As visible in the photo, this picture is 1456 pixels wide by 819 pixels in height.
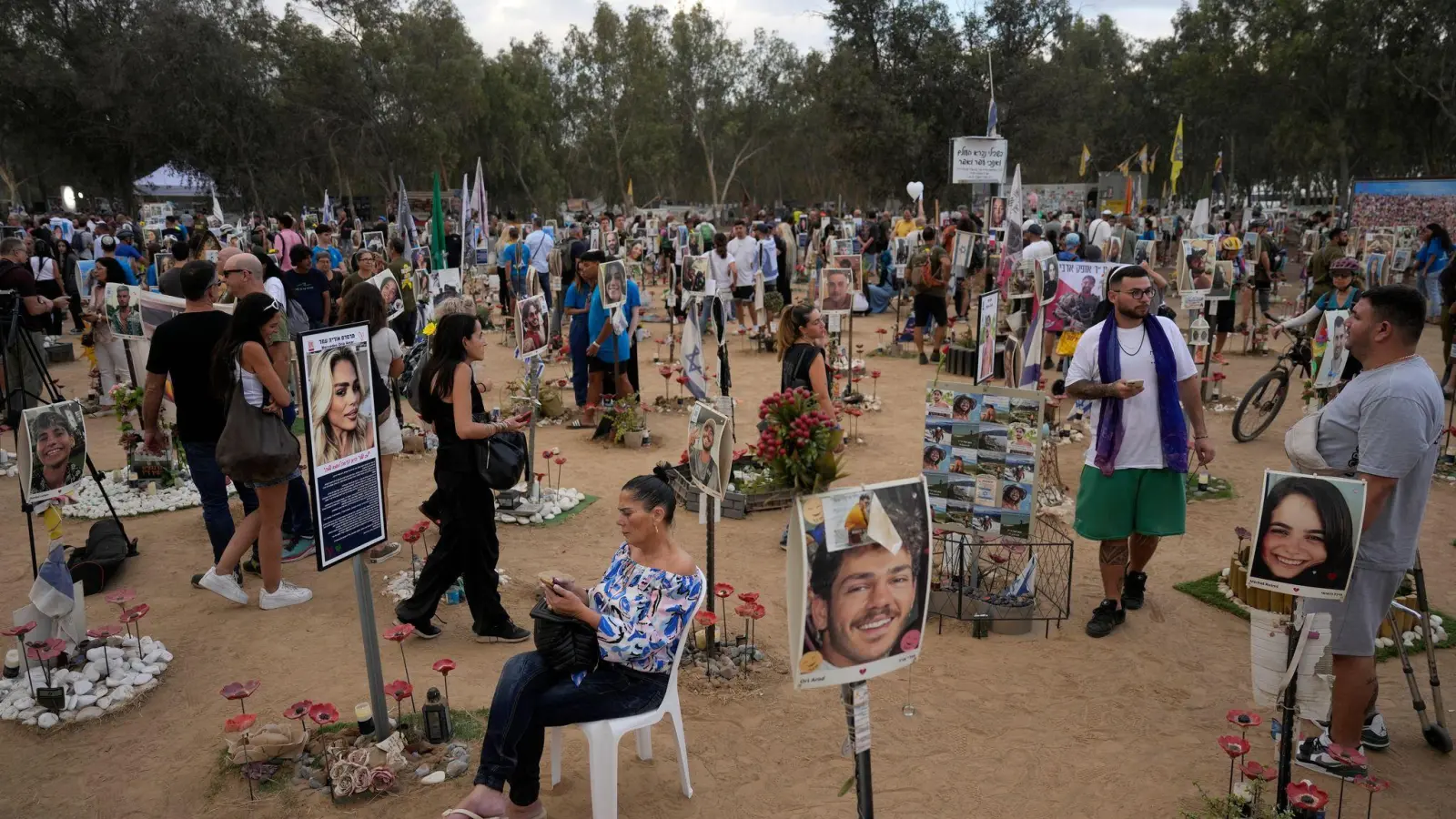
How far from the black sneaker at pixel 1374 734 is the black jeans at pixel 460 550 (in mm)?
4224

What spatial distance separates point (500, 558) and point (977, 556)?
3252 mm

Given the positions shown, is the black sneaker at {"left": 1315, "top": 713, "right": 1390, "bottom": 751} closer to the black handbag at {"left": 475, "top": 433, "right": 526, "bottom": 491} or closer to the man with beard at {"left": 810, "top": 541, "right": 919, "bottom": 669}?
the man with beard at {"left": 810, "top": 541, "right": 919, "bottom": 669}

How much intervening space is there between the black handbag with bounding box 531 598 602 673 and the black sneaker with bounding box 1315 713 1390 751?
3.39 metres

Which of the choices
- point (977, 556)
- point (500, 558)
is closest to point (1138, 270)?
point (977, 556)

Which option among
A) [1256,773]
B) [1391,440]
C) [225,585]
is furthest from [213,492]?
[1391,440]

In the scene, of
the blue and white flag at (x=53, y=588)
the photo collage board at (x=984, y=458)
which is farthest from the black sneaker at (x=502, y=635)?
the photo collage board at (x=984, y=458)

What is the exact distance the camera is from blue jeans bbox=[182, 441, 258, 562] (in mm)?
5707

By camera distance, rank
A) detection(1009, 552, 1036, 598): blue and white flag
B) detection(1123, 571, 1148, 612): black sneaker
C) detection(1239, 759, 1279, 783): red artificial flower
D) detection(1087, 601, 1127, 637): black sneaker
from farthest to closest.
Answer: detection(1123, 571, 1148, 612): black sneaker < detection(1009, 552, 1036, 598): blue and white flag < detection(1087, 601, 1127, 637): black sneaker < detection(1239, 759, 1279, 783): red artificial flower

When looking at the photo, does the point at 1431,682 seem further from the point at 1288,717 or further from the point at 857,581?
the point at 857,581

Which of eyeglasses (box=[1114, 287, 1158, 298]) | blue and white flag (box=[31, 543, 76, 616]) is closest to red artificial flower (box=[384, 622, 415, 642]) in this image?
blue and white flag (box=[31, 543, 76, 616])

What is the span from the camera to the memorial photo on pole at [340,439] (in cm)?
351

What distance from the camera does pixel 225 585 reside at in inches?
229

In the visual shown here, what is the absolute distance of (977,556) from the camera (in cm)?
586

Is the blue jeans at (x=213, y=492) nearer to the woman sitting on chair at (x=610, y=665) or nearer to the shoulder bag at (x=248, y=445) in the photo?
the shoulder bag at (x=248, y=445)
